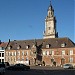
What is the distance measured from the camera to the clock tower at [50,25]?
416ft

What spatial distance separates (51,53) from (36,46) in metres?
5.87

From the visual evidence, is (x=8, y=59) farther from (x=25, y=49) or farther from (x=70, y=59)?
(x=70, y=59)

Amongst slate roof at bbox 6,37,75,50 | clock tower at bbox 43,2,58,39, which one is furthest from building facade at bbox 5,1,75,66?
clock tower at bbox 43,2,58,39

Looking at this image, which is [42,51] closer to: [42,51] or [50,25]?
[42,51]

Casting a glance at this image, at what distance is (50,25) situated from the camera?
129 metres

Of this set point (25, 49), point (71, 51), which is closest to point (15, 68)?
point (71, 51)

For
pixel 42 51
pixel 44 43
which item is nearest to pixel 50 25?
pixel 44 43

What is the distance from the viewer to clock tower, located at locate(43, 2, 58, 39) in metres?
127

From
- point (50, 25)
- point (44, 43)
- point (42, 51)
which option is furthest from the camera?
point (50, 25)

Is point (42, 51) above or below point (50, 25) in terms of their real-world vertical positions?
below

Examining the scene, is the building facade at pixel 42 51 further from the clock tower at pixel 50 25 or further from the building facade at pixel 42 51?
the clock tower at pixel 50 25

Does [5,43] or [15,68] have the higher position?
[5,43]

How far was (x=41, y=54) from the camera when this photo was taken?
3652 inches

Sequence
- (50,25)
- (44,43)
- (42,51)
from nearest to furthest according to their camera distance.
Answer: (42,51) < (44,43) < (50,25)
